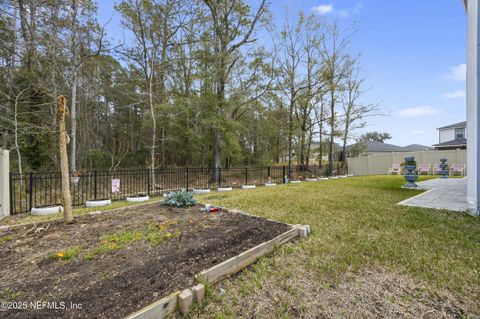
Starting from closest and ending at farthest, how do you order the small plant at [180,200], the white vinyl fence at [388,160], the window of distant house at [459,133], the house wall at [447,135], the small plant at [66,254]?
the small plant at [66,254]
the small plant at [180,200]
the white vinyl fence at [388,160]
the window of distant house at [459,133]
the house wall at [447,135]

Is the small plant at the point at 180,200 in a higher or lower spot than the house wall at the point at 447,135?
lower

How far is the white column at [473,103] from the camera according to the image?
163 inches

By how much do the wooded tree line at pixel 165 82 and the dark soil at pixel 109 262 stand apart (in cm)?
600

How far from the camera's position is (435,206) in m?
4.89

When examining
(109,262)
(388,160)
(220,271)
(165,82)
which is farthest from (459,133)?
(109,262)

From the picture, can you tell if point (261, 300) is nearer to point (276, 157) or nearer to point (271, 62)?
point (271, 62)

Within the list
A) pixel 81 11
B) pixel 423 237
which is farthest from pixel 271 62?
pixel 423 237

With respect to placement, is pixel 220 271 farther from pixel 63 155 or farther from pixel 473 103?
pixel 473 103

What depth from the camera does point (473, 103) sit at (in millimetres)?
4176

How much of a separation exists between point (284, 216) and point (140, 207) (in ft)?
10.0

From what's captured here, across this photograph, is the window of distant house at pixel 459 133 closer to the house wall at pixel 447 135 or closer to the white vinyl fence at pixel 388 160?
the house wall at pixel 447 135

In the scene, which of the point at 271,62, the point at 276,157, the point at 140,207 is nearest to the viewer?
the point at 140,207

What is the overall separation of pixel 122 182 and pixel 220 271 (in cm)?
673

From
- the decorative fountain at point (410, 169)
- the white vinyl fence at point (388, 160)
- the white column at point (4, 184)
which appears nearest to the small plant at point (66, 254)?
the white column at point (4, 184)
